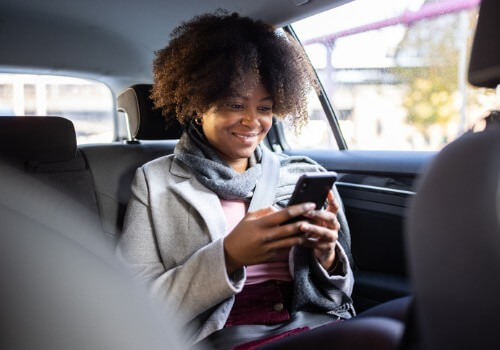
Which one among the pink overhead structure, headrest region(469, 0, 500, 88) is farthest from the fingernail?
the pink overhead structure

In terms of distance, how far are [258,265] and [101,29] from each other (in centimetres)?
151

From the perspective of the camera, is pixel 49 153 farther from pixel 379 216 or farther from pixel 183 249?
pixel 379 216

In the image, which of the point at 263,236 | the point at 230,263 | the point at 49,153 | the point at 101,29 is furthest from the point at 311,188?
the point at 101,29

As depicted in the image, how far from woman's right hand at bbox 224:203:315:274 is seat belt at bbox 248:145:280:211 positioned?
0.29m

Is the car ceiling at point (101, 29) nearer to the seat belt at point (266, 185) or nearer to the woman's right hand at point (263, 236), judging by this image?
the seat belt at point (266, 185)

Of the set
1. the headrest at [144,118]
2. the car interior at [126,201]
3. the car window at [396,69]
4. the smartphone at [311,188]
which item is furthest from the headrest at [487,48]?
the headrest at [144,118]

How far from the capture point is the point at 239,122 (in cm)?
163

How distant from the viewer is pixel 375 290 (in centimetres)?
198

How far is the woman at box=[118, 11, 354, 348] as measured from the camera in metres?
1.35

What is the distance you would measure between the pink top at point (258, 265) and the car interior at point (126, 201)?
33cm

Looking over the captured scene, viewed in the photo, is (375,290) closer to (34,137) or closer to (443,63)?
(443,63)

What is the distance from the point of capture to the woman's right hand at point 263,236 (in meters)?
1.25

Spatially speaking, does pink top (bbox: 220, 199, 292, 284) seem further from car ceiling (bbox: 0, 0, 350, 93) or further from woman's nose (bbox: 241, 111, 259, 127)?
car ceiling (bbox: 0, 0, 350, 93)

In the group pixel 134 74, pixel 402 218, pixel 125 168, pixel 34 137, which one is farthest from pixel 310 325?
pixel 134 74
